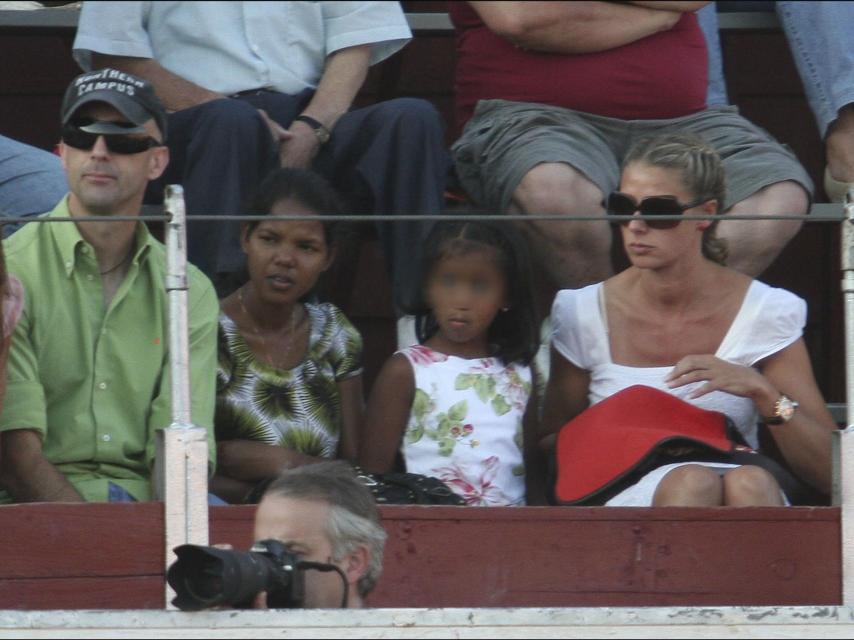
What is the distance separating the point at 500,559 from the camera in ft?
11.6

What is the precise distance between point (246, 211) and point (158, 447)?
871 millimetres

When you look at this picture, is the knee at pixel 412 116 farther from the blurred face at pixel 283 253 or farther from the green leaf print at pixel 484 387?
the green leaf print at pixel 484 387

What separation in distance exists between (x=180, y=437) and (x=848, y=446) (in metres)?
1.21

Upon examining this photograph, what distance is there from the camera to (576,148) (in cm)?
406

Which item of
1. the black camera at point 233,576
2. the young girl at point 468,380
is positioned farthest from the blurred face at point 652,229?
the black camera at point 233,576

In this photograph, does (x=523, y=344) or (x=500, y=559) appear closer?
(x=500, y=559)

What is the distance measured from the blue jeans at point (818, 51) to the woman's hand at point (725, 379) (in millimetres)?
1118

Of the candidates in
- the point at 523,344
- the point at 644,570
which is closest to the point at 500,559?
the point at 644,570

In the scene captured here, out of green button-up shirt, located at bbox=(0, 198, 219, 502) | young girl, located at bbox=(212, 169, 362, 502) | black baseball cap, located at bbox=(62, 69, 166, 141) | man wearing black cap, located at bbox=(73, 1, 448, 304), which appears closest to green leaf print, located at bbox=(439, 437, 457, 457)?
young girl, located at bbox=(212, 169, 362, 502)

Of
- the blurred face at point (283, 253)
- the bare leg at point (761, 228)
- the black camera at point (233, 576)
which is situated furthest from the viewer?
the bare leg at point (761, 228)

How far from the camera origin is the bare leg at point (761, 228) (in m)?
4.03

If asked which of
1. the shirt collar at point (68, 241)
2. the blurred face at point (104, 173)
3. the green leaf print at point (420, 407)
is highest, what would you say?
the blurred face at point (104, 173)

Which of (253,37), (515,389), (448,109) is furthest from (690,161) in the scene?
(448,109)

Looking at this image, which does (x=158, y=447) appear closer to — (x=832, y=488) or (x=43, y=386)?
(x=43, y=386)
